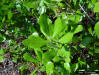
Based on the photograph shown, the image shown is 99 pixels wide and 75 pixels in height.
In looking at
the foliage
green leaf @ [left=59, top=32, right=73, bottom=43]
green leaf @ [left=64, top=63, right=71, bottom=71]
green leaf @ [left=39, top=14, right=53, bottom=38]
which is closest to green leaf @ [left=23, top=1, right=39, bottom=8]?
the foliage

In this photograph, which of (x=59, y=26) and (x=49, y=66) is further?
(x=49, y=66)

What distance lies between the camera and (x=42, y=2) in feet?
4.47

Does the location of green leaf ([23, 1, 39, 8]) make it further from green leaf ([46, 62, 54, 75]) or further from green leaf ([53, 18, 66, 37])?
green leaf ([46, 62, 54, 75])

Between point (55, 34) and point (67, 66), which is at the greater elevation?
point (55, 34)

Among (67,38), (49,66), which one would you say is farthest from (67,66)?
(67,38)

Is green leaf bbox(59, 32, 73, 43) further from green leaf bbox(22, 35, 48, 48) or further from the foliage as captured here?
green leaf bbox(22, 35, 48, 48)

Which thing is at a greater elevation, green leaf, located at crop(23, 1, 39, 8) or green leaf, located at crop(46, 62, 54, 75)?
green leaf, located at crop(23, 1, 39, 8)

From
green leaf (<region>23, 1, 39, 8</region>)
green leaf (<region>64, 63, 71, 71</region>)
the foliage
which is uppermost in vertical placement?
green leaf (<region>23, 1, 39, 8</region>)

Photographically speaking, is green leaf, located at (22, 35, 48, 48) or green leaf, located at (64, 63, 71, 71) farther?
green leaf, located at (64, 63, 71, 71)

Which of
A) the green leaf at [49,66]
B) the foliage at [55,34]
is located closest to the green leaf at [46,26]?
the foliage at [55,34]

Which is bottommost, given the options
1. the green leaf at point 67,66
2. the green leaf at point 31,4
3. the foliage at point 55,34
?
the green leaf at point 67,66

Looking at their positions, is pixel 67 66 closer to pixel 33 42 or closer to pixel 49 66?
pixel 49 66

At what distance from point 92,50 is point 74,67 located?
271 millimetres

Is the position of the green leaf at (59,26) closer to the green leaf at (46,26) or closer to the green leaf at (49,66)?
the green leaf at (46,26)
